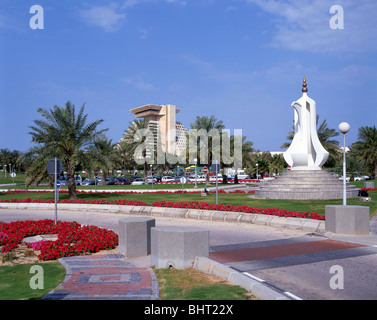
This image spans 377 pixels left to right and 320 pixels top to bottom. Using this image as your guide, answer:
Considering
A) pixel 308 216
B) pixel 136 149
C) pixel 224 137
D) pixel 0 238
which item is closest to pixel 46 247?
pixel 0 238

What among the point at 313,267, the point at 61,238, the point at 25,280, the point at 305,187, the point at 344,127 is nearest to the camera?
the point at 25,280

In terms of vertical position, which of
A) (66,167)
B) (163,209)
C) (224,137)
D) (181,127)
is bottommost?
(163,209)

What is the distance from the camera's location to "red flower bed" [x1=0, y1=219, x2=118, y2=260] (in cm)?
935

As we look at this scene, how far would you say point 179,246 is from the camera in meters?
7.50

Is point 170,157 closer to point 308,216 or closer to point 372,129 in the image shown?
point 372,129

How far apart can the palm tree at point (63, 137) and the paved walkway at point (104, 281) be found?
16944 mm

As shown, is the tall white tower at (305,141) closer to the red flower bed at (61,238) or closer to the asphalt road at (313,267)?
the asphalt road at (313,267)

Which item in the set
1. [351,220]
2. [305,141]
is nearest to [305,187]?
[305,141]

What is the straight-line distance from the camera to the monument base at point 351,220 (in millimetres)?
11273

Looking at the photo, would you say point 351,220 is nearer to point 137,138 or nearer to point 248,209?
point 248,209

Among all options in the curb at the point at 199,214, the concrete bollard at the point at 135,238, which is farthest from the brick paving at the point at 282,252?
the curb at the point at 199,214

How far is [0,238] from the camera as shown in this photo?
35.7ft

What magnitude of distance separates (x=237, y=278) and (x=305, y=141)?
23.3 metres
